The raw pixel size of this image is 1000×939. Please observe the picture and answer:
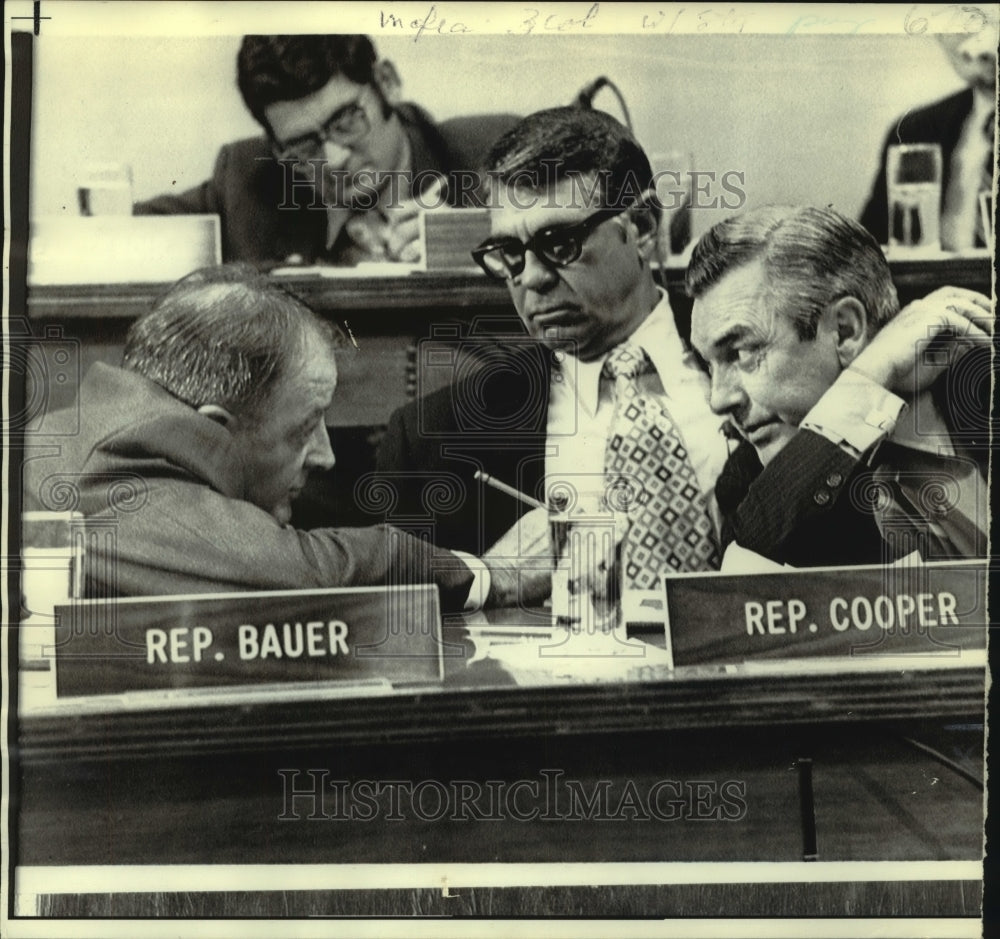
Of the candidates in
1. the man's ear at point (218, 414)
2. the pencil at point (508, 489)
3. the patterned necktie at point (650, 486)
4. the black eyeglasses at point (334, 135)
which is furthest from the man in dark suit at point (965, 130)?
the man's ear at point (218, 414)

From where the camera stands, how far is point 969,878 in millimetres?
2932

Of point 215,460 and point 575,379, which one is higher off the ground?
point 575,379

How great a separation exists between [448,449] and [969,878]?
1.90 meters

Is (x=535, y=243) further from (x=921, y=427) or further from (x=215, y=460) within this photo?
(x=921, y=427)

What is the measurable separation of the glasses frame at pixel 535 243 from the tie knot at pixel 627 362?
313mm

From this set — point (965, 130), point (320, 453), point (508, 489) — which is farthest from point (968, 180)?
point (320, 453)

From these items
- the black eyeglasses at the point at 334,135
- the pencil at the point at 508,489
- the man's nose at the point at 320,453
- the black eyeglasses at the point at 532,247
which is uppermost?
the black eyeglasses at the point at 334,135

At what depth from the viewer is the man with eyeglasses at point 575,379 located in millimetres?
2896

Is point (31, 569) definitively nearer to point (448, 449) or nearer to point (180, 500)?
point (180, 500)

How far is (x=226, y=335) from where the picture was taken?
9.50 ft

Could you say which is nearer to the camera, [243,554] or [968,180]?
[243,554]

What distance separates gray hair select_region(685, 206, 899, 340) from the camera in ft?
9.61

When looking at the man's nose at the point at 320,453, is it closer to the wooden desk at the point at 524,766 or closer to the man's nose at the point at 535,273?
the wooden desk at the point at 524,766

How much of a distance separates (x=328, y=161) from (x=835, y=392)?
5.16ft
